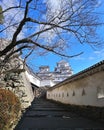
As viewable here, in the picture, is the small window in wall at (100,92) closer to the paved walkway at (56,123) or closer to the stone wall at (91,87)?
the stone wall at (91,87)

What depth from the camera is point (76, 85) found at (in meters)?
16.6

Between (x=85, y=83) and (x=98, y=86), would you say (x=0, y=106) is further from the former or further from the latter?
(x=85, y=83)

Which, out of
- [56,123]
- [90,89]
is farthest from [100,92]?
[56,123]

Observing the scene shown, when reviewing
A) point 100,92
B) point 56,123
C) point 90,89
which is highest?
point 90,89

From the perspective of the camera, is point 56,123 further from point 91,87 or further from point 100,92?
point 91,87

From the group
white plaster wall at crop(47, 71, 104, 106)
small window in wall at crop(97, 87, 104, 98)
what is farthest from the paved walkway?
small window in wall at crop(97, 87, 104, 98)

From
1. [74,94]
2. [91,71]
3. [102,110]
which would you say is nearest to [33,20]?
[91,71]

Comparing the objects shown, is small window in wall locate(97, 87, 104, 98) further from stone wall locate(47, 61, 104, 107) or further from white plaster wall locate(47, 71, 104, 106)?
white plaster wall locate(47, 71, 104, 106)

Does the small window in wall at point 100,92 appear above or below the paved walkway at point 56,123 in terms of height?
above

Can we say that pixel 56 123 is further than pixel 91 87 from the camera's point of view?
No

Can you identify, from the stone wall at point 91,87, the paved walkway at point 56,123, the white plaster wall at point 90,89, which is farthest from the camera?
the white plaster wall at point 90,89

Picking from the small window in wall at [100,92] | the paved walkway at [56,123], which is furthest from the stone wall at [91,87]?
the paved walkway at [56,123]

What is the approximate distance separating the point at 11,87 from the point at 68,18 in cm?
609

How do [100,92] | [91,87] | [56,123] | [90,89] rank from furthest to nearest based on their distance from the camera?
[90,89], [91,87], [100,92], [56,123]
